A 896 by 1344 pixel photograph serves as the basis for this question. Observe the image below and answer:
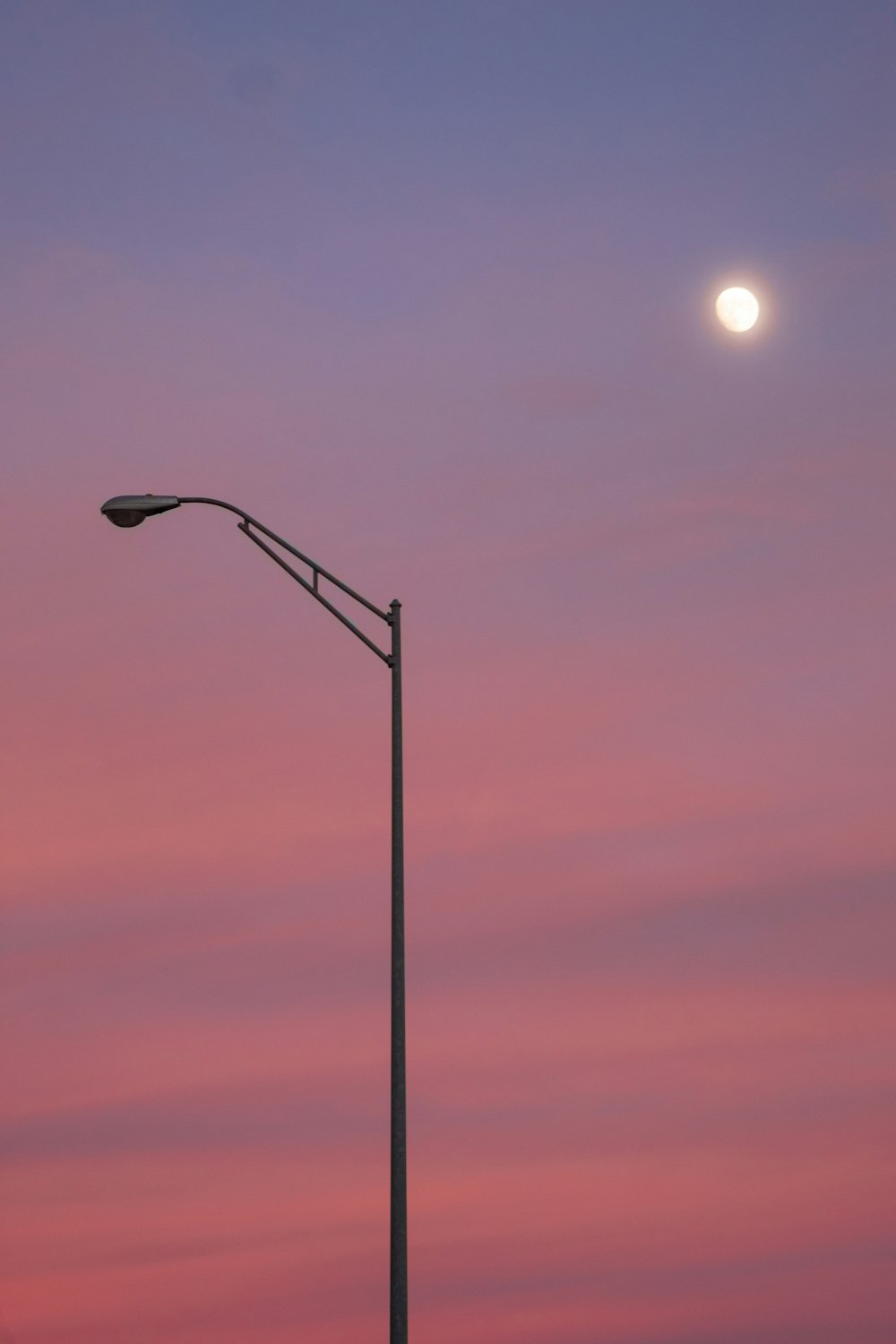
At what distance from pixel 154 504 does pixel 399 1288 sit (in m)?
7.99

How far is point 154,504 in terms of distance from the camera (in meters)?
22.3

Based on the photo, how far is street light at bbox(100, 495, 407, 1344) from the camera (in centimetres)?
1959

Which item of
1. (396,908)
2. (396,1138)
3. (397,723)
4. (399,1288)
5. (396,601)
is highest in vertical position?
(396,601)

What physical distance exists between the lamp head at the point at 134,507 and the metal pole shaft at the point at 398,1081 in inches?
113

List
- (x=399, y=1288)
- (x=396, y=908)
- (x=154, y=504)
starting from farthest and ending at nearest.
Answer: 1. (x=154, y=504)
2. (x=396, y=908)
3. (x=399, y=1288)

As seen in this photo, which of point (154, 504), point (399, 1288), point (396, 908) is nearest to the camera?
point (399, 1288)

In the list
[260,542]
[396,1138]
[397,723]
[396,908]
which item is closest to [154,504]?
[260,542]

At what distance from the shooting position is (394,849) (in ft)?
69.3

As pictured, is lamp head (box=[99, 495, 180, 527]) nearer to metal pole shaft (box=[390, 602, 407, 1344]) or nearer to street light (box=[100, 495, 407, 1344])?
street light (box=[100, 495, 407, 1344])

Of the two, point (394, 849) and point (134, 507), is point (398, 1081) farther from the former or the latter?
point (134, 507)

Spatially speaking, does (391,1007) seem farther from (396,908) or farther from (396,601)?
(396,601)

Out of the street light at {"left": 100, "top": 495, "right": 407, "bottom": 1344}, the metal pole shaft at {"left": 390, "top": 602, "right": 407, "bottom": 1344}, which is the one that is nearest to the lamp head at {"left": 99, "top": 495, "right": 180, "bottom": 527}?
the street light at {"left": 100, "top": 495, "right": 407, "bottom": 1344}

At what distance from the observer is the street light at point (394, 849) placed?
19.6 metres

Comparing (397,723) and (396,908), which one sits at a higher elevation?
(397,723)
